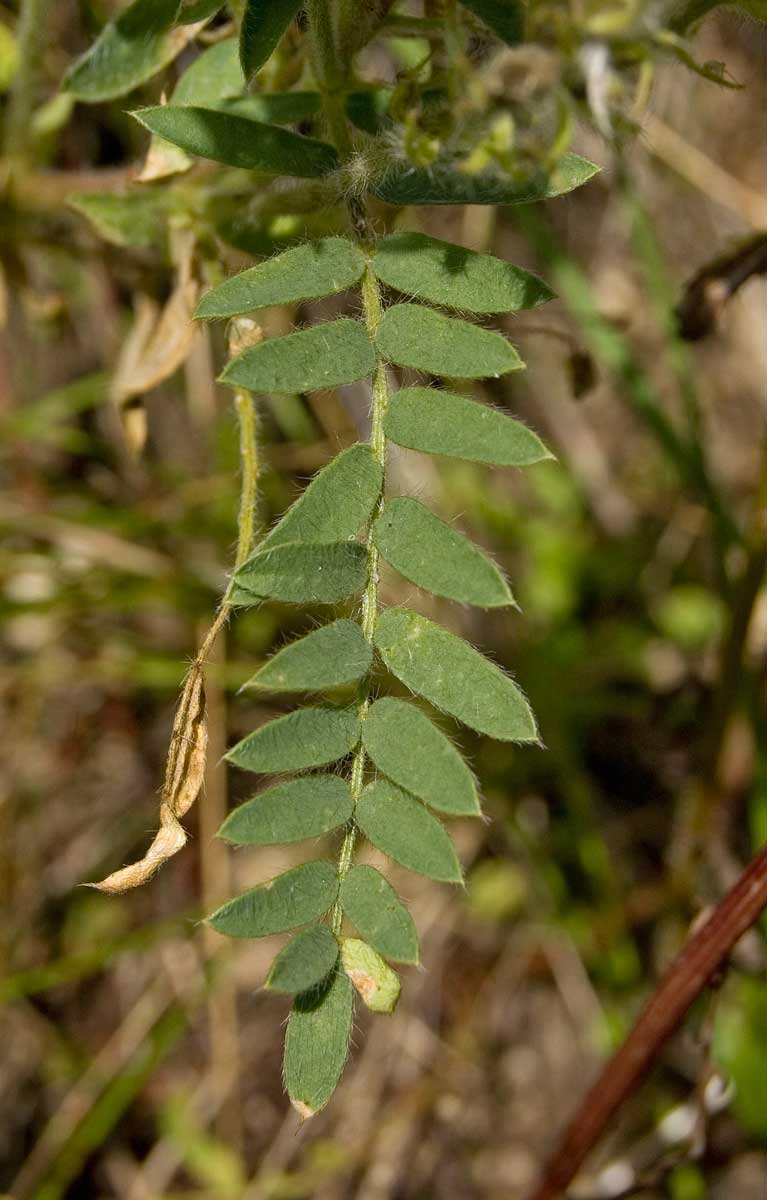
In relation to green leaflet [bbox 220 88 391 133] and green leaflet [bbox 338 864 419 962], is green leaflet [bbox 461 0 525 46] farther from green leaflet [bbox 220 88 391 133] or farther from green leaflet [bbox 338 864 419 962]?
green leaflet [bbox 338 864 419 962]

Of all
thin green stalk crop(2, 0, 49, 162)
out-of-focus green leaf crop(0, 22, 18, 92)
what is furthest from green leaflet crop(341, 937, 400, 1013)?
out-of-focus green leaf crop(0, 22, 18, 92)

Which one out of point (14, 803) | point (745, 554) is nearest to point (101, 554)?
point (14, 803)

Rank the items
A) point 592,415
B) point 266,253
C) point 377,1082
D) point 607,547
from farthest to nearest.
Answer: point 592,415, point 607,547, point 377,1082, point 266,253

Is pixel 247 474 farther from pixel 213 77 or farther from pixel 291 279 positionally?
pixel 213 77

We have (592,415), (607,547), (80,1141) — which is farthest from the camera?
(592,415)

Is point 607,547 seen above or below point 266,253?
below

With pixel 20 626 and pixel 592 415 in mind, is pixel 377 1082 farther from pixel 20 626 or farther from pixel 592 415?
pixel 592 415

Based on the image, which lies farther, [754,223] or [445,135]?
[754,223]

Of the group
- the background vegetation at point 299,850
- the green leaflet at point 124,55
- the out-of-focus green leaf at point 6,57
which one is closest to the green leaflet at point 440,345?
the green leaflet at point 124,55

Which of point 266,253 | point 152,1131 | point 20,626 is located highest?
point 266,253
